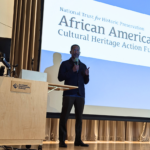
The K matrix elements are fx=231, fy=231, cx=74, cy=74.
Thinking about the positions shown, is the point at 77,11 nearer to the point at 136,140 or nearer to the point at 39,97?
the point at 39,97

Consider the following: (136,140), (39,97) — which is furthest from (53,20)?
(136,140)

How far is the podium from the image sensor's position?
1.81 metres

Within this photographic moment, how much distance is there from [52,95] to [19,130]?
1591 mm

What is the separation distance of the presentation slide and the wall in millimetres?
795

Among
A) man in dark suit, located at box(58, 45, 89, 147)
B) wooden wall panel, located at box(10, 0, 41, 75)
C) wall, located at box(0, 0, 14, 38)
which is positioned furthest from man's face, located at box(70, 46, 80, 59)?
wall, located at box(0, 0, 14, 38)

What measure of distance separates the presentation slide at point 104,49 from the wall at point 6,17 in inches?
31.3

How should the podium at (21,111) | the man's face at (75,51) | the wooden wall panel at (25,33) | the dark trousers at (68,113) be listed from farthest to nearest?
the wooden wall panel at (25,33) < the man's face at (75,51) < the dark trousers at (68,113) < the podium at (21,111)

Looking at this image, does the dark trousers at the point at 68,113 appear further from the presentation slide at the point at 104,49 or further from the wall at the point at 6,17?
the wall at the point at 6,17

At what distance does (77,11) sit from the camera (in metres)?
3.68

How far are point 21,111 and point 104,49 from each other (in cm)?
221

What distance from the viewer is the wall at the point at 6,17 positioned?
3762 mm

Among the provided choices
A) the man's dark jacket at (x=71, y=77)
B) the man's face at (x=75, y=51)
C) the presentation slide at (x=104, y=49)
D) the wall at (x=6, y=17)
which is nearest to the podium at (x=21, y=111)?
the man's dark jacket at (x=71, y=77)

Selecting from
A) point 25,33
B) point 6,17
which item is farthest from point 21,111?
point 6,17

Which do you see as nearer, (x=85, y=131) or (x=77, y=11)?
(x=77, y=11)
